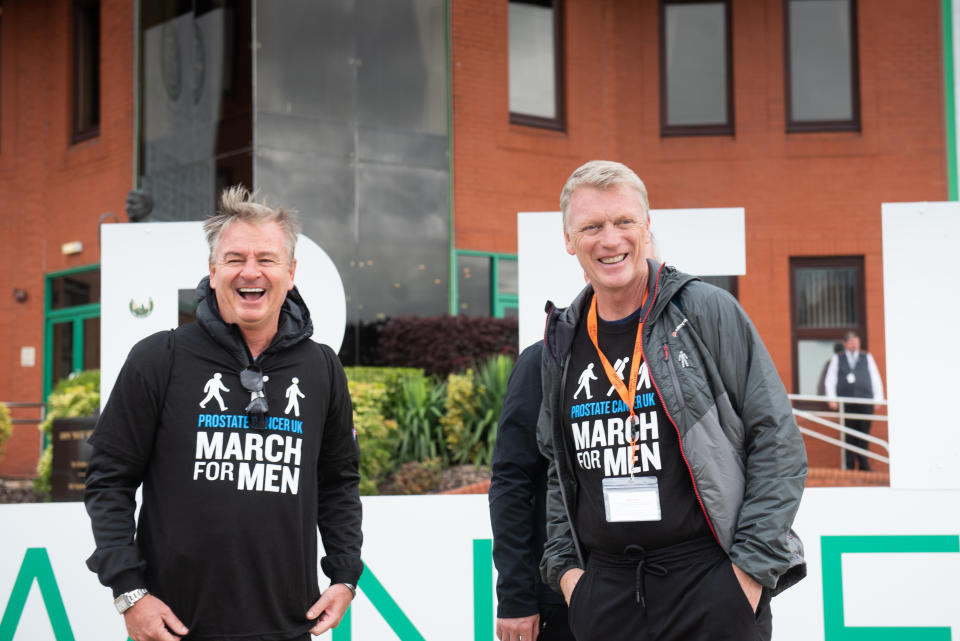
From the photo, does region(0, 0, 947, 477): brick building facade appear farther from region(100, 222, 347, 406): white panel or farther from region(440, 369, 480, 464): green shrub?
region(100, 222, 347, 406): white panel

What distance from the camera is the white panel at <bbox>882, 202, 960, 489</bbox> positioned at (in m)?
4.27

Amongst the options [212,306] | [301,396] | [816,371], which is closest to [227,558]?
[301,396]

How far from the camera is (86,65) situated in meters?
15.2

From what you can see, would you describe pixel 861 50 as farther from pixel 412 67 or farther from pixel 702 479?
pixel 702 479

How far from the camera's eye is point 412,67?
13125 millimetres

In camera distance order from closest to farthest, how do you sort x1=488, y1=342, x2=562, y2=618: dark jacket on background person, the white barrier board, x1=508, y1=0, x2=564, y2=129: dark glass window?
1. x1=488, y1=342, x2=562, y2=618: dark jacket on background person
2. the white barrier board
3. x1=508, y1=0, x2=564, y2=129: dark glass window

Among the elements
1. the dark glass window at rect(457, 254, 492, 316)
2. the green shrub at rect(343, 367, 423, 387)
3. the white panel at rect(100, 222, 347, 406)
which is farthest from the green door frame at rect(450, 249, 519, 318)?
the white panel at rect(100, 222, 347, 406)

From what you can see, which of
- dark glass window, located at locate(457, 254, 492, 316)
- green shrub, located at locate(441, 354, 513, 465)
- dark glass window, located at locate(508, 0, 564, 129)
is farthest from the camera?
dark glass window, located at locate(508, 0, 564, 129)

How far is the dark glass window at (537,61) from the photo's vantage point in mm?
14141

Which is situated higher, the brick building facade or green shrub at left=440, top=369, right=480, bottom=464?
the brick building facade

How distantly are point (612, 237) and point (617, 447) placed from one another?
0.54 m

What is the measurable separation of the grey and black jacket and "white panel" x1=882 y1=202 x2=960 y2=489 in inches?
82.7

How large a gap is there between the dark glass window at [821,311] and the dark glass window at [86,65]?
10855mm

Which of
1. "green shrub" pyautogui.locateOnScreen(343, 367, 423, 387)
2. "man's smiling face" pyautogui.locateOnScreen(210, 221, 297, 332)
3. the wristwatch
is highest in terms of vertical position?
"man's smiling face" pyautogui.locateOnScreen(210, 221, 297, 332)
